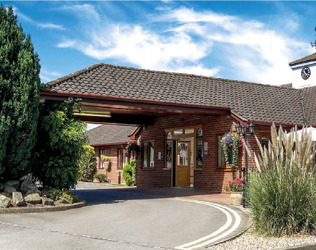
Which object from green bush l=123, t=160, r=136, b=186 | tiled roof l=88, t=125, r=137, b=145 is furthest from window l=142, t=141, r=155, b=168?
tiled roof l=88, t=125, r=137, b=145

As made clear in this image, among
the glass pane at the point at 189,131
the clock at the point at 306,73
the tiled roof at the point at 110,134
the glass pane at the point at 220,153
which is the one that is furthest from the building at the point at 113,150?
the clock at the point at 306,73

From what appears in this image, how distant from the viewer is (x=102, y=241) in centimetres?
804

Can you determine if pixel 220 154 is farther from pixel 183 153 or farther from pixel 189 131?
pixel 183 153

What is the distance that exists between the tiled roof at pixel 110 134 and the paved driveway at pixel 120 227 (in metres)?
18.2

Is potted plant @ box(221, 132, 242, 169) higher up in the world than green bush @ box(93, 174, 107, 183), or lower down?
higher up

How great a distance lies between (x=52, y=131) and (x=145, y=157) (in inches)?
442

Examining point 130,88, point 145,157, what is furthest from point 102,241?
point 145,157

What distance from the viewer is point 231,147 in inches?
694

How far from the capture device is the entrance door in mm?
22234

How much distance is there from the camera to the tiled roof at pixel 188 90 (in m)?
16.1

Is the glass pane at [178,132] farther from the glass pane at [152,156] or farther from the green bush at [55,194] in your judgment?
the green bush at [55,194]

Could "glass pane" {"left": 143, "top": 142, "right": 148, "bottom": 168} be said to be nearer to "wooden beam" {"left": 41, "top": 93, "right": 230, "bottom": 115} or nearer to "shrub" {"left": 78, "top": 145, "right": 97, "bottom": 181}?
"wooden beam" {"left": 41, "top": 93, "right": 230, "bottom": 115}

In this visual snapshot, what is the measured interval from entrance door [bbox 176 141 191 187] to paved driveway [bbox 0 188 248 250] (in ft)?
28.5

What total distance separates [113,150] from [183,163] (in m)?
11.4
